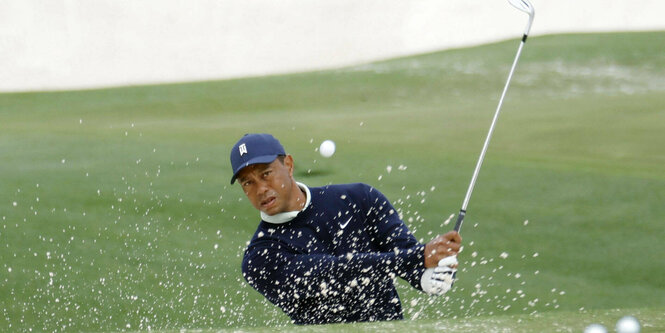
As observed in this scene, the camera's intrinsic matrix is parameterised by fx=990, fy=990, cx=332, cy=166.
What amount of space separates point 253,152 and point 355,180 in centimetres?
379

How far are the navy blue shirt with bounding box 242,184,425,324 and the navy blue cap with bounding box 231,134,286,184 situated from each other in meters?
0.22

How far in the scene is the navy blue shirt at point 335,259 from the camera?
3092 millimetres

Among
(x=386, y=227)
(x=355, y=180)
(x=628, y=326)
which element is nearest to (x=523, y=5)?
(x=386, y=227)

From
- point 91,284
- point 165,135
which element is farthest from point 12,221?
point 165,135

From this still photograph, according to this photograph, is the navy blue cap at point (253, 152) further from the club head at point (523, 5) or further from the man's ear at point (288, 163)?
the club head at point (523, 5)

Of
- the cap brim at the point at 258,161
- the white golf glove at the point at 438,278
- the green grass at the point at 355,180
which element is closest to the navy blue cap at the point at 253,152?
the cap brim at the point at 258,161

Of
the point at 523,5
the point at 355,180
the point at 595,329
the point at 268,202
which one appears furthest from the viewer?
the point at 355,180

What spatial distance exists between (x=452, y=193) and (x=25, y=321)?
2.84 m

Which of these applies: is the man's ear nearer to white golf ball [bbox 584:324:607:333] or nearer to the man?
the man

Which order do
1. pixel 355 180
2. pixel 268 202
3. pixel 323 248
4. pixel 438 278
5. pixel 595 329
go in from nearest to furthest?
pixel 595 329 → pixel 438 278 → pixel 268 202 → pixel 323 248 → pixel 355 180

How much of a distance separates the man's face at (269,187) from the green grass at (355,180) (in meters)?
0.67

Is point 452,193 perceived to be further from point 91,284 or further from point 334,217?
point 334,217

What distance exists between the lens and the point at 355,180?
6.93 meters

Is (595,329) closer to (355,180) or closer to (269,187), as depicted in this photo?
(269,187)
